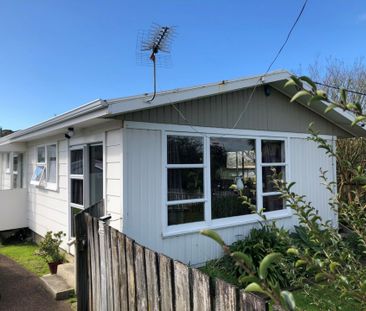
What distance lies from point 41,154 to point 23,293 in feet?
14.2

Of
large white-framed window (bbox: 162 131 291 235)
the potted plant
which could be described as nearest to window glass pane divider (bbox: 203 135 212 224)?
large white-framed window (bbox: 162 131 291 235)

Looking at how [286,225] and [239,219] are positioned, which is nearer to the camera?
[239,219]

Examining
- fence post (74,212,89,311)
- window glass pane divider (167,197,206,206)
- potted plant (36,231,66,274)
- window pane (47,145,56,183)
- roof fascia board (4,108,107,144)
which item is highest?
roof fascia board (4,108,107,144)

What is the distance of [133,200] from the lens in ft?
16.3

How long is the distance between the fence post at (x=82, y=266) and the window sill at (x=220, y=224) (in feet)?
5.73

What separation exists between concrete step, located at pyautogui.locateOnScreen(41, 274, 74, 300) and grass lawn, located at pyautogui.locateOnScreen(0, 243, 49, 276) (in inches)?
33.0

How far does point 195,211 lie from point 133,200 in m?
1.24

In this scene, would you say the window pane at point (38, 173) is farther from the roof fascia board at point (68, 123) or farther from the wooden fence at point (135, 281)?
the wooden fence at point (135, 281)

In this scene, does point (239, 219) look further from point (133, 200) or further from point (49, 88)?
point (49, 88)

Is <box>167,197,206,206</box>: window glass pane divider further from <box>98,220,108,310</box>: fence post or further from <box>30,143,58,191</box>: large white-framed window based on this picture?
<box>30,143,58,191</box>: large white-framed window

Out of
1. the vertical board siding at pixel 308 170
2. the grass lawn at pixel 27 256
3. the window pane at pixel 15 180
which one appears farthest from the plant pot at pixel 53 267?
the window pane at pixel 15 180

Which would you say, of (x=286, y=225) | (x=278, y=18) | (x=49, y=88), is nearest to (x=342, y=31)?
(x=278, y=18)

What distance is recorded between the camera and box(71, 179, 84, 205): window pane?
249 inches

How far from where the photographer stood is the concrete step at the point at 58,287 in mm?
4805
